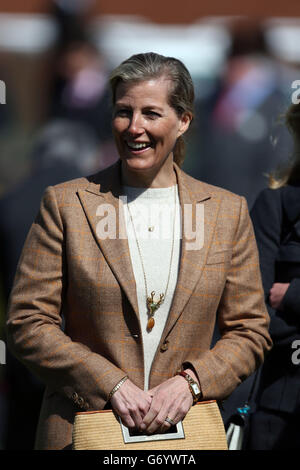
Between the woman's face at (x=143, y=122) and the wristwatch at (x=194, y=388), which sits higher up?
the woman's face at (x=143, y=122)

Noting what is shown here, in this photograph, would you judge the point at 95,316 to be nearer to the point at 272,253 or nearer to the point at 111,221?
the point at 111,221

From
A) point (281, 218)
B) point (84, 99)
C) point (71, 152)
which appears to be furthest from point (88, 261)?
point (84, 99)

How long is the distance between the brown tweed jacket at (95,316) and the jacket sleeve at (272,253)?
343 mm

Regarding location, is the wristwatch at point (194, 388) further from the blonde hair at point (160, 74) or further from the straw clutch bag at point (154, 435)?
the blonde hair at point (160, 74)

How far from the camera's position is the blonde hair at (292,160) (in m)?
4.04

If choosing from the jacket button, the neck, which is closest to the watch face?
the jacket button

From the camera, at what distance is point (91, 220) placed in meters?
3.36

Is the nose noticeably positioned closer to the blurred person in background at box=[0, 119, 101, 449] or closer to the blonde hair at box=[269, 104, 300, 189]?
the blonde hair at box=[269, 104, 300, 189]

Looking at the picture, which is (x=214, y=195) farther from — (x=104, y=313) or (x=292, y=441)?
(x=292, y=441)

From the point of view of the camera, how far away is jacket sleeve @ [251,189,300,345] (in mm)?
3775

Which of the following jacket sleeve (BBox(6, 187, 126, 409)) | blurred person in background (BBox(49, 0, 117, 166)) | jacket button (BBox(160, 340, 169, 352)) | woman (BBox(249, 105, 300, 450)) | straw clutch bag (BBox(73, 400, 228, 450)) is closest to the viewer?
straw clutch bag (BBox(73, 400, 228, 450))

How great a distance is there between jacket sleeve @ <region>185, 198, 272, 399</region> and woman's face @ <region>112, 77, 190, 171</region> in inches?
16.9

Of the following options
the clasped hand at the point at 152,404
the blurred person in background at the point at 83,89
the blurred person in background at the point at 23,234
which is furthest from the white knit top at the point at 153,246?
the blurred person in background at the point at 83,89
